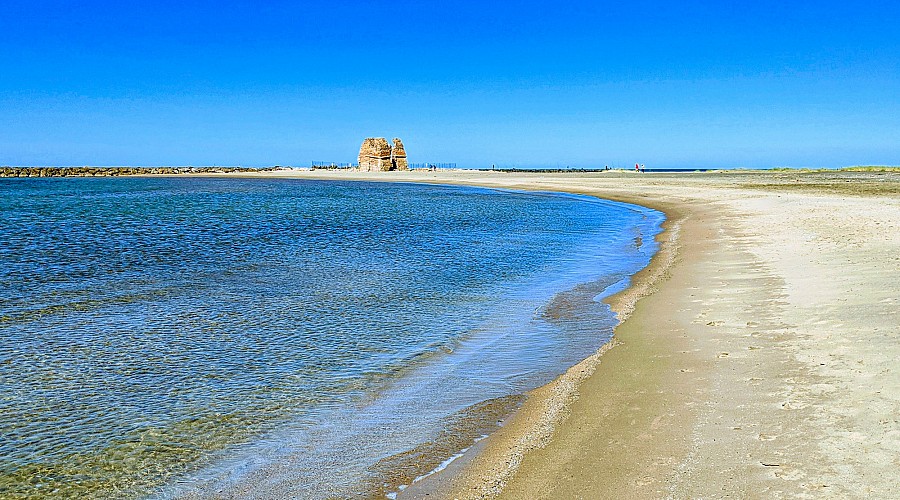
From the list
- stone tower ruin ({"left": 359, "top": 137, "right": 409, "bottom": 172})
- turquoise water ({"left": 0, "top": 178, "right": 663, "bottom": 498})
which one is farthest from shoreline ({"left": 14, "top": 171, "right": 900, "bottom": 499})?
stone tower ruin ({"left": 359, "top": 137, "right": 409, "bottom": 172})

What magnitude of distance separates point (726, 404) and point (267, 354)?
5.24 m

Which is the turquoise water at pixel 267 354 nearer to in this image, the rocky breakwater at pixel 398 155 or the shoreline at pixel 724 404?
the shoreline at pixel 724 404

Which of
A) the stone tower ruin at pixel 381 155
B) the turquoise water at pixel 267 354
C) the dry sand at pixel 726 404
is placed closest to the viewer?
the dry sand at pixel 726 404

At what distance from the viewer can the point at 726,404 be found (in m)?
5.59

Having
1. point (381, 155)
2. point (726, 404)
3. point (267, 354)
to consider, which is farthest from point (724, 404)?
point (381, 155)

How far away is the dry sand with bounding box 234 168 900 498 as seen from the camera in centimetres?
428

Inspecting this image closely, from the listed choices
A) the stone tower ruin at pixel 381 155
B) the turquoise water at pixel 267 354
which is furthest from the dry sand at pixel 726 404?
the stone tower ruin at pixel 381 155

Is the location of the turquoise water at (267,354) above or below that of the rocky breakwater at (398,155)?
below

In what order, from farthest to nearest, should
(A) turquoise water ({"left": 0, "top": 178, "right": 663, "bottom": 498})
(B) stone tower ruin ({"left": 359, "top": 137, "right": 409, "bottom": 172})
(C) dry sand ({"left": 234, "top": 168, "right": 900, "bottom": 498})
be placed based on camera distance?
(B) stone tower ruin ({"left": 359, "top": 137, "right": 409, "bottom": 172}), (A) turquoise water ({"left": 0, "top": 178, "right": 663, "bottom": 498}), (C) dry sand ({"left": 234, "top": 168, "right": 900, "bottom": 498})

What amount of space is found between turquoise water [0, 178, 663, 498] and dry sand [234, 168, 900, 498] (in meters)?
0.61

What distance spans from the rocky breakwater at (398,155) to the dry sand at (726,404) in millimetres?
110107

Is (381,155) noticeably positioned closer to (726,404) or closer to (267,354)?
(267,354)

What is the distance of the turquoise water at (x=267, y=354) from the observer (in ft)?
17.1

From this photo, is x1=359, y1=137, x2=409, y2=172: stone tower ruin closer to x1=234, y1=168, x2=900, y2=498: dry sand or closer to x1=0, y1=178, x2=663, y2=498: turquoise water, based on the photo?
x1=0, y1=178, x2=663, y2=498: turquoise water
